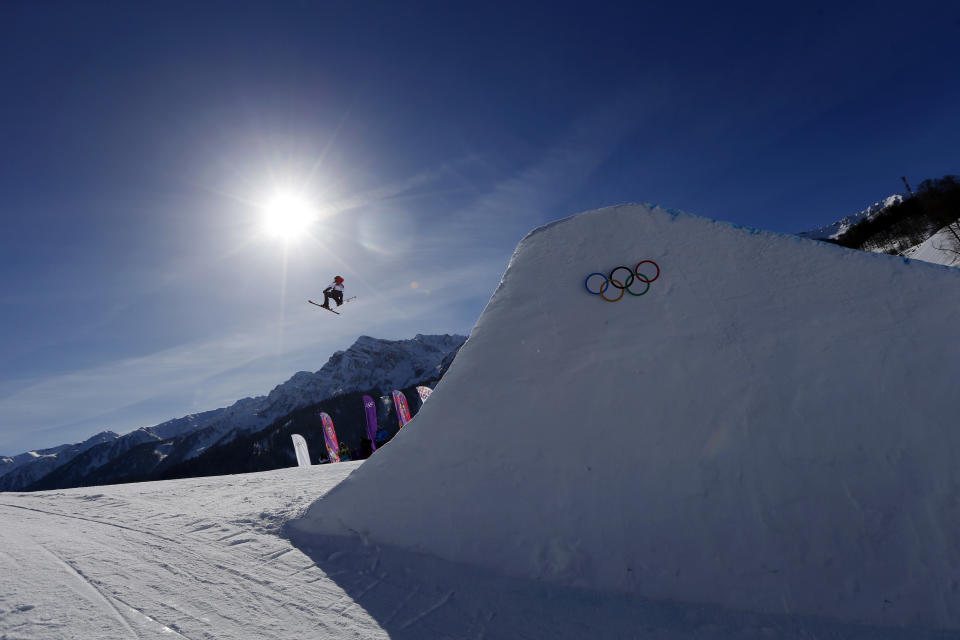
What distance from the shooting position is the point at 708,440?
4.78 m

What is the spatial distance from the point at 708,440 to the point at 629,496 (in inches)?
43.9

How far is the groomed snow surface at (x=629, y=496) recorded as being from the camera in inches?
145

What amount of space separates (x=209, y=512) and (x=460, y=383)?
4067 millimetres

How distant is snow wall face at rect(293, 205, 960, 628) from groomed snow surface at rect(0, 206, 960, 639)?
0.9 inches

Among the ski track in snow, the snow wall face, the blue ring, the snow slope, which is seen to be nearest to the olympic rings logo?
the blue ring

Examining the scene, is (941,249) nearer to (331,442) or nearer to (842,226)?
(331,442)

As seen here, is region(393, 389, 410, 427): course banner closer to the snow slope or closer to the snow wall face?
the snow wall face

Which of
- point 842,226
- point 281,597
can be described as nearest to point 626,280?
point 281,597

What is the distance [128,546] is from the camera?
181 inches

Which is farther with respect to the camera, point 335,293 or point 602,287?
point 335,293

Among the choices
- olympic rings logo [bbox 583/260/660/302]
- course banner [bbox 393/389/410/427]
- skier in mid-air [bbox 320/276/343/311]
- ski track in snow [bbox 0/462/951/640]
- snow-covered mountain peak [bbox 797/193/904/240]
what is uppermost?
snow-covered mountain peak [bbox 797/193/904/240]

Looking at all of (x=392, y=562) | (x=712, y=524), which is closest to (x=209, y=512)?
(x=392, y=562)

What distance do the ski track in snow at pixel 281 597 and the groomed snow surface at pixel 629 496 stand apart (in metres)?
0.03

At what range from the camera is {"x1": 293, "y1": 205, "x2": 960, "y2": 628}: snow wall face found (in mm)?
4098
